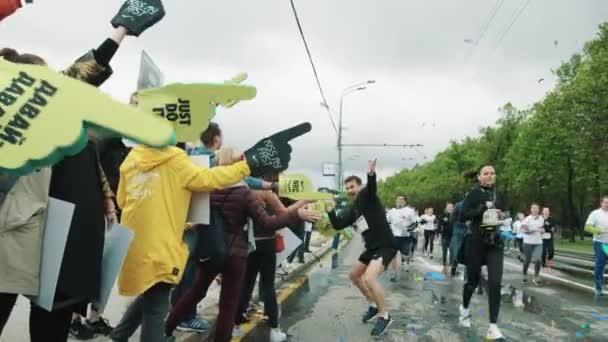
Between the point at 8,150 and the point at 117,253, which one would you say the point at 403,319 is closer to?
the point at 117,253

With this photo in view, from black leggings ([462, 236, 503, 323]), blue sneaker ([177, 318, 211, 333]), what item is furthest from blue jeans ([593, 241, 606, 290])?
blue sneaker ([177, 318, 211, 333])

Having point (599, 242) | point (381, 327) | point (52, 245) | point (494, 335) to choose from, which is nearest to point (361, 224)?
point (381, 327)

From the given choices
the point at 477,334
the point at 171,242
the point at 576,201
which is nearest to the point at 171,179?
the point at 171,242

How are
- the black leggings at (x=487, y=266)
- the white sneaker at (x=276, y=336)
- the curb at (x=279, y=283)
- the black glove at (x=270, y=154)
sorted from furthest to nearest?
the black leggings at (x=487, y=266) → the white sneaker at (x=276, y=336) → the curb at (x=279, y=283) → the black glove at (x=270, y=154)

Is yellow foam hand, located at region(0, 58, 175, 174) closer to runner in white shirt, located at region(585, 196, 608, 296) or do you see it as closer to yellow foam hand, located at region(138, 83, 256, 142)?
yellow foam hand, located at region(138, 83, 256, 142)

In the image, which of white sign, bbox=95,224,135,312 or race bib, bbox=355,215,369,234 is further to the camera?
race bib, bbox=355,215,369,234

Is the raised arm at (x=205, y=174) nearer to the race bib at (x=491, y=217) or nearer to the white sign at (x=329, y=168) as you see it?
the race bib at (x=491, y=217)

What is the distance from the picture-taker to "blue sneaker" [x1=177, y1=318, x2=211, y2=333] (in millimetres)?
5273

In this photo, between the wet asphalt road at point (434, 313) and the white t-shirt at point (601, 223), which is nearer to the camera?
the wet asphalt road at point (434, 313)

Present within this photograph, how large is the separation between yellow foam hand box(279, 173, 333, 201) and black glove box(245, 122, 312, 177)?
1123 mm

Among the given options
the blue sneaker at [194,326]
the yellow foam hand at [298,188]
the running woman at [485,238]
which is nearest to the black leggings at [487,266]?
the running woman at [485,238]

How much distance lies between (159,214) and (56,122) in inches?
59.0

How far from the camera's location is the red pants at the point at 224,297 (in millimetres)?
4109

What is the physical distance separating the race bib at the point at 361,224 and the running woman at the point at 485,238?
3.54 feet
